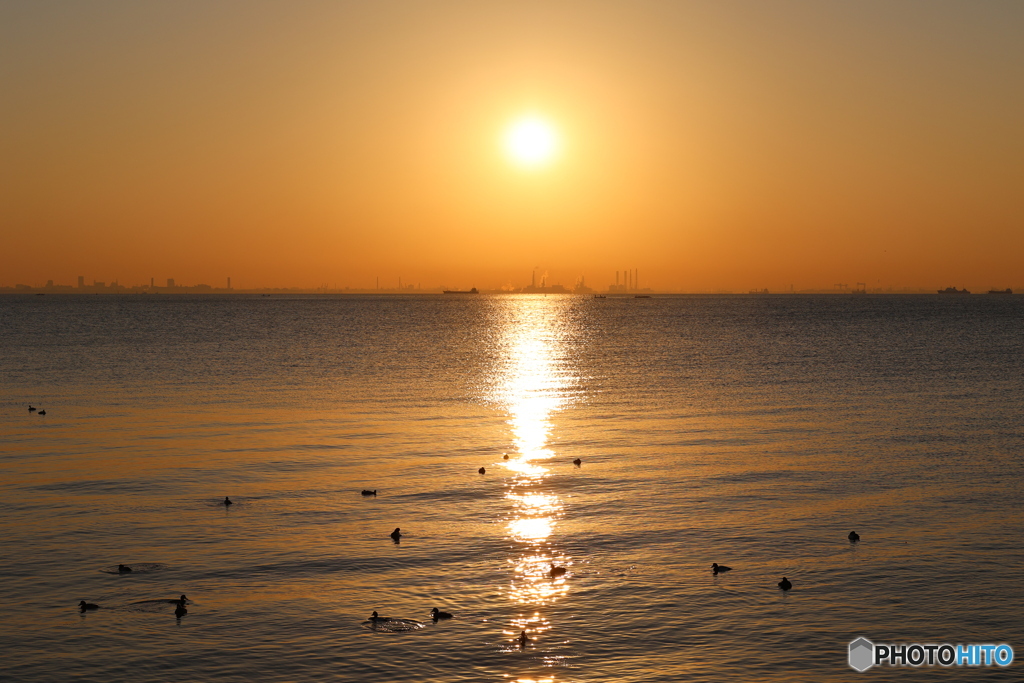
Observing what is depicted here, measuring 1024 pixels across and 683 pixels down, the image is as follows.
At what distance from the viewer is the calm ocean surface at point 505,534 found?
20.0m

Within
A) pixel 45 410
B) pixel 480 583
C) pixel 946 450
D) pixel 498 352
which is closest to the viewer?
pixel 480 583

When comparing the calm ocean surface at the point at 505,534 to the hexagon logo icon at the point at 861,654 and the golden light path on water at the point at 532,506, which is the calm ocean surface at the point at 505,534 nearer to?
the golden light path on water at the point at 532,506

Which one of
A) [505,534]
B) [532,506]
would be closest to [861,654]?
[505,534]

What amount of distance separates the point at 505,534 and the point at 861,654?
11768mm

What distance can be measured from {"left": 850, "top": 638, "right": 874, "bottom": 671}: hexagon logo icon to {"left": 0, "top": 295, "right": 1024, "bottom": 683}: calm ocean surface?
1.21 feet

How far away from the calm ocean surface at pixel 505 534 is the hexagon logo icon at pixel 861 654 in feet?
1.21

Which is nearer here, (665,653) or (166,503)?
(665,653)

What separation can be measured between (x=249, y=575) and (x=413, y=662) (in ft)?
24.7

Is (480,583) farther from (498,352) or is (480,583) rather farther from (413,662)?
(498,352)

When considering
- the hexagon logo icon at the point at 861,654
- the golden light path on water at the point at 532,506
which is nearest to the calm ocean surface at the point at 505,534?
the golden light path on water at the point at 532,506

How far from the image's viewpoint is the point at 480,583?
23.8 metres

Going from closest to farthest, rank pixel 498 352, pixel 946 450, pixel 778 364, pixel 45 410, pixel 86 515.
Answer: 1. pixel 86 515
2. pixel 946 450
3. pixel 45 410
4. pixel 778 364
5. pixel 498 352

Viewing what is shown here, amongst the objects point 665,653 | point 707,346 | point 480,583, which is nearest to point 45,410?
point 480,583

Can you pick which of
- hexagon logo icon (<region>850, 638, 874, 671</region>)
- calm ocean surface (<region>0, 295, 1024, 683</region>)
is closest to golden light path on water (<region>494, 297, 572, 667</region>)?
calm ocean surface (<region>0, 295, 1024, 683</region>)
